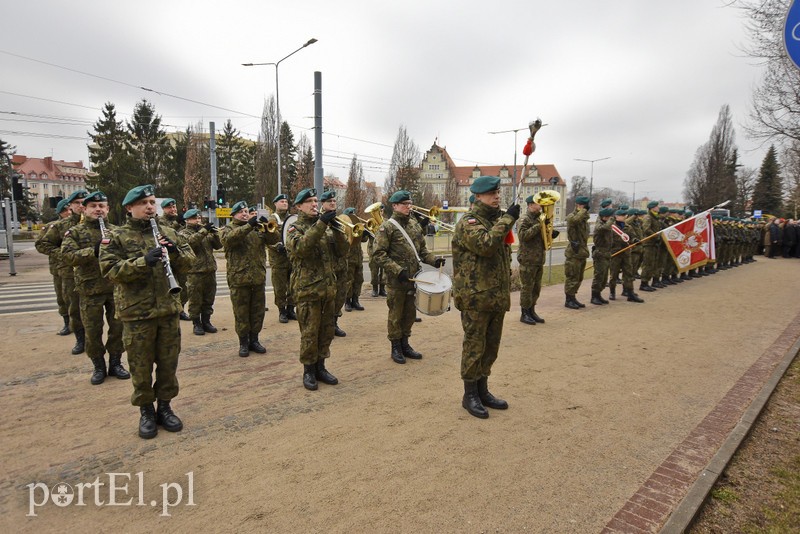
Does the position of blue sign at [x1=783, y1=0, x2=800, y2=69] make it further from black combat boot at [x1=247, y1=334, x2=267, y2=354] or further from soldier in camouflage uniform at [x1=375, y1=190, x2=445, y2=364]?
black combat boot at [x1=247, y1=334, x2=267, y2=354]

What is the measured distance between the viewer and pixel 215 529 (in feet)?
9.41

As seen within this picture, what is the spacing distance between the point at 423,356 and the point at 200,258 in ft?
14.3

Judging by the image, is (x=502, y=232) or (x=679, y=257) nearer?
(x=502, y=232)

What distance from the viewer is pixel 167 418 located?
425cm

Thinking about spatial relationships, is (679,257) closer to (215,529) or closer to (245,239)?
(245,239)

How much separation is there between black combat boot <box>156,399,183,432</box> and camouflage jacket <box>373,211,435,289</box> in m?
3.08

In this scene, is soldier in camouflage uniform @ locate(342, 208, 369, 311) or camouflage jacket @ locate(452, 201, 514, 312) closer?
camouflage jacket @ locate(452, 201, 514, 312)

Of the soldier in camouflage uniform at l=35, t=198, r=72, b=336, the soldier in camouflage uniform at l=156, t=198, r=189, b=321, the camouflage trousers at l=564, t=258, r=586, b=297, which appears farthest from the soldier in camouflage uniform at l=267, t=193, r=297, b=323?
the camouflage trousers at l=564, t=258, r=586, b=297

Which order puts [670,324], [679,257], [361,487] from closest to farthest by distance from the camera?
[361,487]
[670,324]
[679,257]

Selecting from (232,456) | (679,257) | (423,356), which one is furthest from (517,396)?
(679,257)

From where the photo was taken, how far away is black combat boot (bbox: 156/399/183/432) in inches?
166

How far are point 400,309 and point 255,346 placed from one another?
7.77 feet

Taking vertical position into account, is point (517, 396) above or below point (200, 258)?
below

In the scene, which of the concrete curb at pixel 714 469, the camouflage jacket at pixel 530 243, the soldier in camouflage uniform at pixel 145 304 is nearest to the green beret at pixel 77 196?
the soldier in camouflage uniform at pixel 145 304
